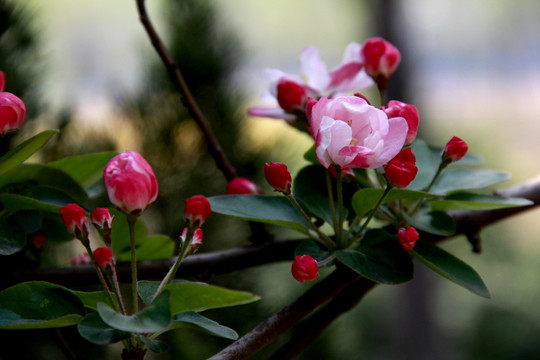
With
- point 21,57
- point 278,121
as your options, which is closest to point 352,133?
point 21,57

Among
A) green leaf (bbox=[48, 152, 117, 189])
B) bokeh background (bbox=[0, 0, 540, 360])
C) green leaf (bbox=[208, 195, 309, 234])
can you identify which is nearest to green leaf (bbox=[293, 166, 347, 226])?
green leaf (bbox=[208, 195, 309, 234])

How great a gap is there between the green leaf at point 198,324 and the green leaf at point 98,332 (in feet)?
0.07

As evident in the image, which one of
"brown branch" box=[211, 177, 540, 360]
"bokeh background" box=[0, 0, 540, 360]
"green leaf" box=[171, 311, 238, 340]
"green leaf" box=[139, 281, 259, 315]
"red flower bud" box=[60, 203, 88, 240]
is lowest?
"bokeh background" box=[0, 0, 540, 360]

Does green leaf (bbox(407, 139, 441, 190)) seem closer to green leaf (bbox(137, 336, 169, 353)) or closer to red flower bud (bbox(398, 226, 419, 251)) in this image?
red flower bud (bbox(398, 226, 419, 251))

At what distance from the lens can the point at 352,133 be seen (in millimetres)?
259

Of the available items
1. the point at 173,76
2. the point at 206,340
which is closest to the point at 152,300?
the point at 173,76

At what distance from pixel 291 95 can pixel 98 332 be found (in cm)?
18

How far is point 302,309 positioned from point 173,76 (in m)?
0.18

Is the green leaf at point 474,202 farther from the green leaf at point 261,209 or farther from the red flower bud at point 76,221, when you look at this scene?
the red flower bud at point 76,221

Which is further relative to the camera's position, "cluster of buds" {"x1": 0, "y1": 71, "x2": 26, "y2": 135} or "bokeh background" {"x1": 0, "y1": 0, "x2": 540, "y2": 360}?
"bokeh background" {"x1": 0, "y1": 0, "x2": 540, "y2": 360}

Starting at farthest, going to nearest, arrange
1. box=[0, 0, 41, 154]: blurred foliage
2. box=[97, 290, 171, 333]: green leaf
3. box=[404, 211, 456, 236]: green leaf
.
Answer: box=[0, 0, 41, 154]: blurred foliage
box=[404, 211, 456, 236]: green leaf
box=[97, 290, 171, 333]: green leaf

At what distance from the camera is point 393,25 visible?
132cm

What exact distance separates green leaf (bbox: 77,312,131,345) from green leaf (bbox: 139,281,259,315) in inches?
0.9

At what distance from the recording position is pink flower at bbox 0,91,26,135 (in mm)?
259
